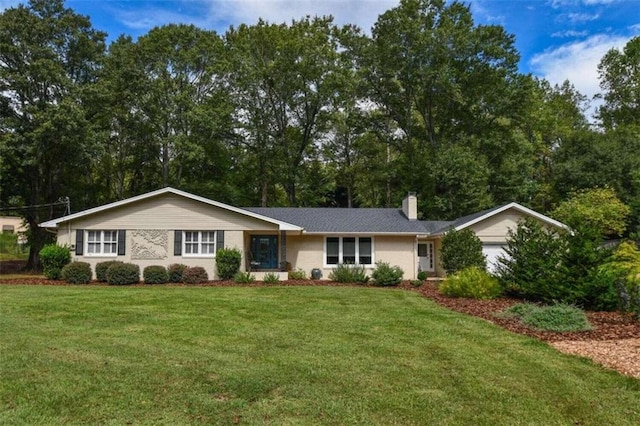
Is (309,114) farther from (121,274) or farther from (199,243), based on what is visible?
(121,274)

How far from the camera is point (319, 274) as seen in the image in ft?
67.8

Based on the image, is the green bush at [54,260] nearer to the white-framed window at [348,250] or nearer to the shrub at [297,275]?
the shrub at [297,275]

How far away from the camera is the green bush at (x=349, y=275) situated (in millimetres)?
19312

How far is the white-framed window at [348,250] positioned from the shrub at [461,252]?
11.7ft

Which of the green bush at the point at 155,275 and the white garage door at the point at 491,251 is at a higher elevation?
the white garage door at the point at 491,251

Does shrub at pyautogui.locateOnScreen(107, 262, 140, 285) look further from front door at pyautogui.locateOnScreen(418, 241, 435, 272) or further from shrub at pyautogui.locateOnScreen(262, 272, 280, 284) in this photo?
front door at pyautogui.locateOnScreen(418, 241, 435, 272)

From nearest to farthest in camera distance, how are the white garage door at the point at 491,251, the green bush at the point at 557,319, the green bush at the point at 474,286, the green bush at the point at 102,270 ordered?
the green bush at the point at 557,319
the green bush at the point at 474,286
the green bush at the point at 102,270
the white garage door at the point at 491,251

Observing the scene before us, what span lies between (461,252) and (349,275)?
5013 millimetres

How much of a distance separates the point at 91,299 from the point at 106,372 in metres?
7.79

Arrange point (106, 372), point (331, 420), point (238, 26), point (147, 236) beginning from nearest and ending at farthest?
point (331, 420) → point (106, 372) → point (147, 236) → point (238, 26)

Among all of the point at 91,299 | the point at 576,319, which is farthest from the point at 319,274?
the point at 576,319


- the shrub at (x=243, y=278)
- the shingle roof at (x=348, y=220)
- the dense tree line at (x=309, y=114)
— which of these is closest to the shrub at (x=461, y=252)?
the shingle roof at (x=348, y=220)

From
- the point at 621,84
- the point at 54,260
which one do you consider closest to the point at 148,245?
the point at 54,260

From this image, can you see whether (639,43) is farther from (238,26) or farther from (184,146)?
(184,146)
